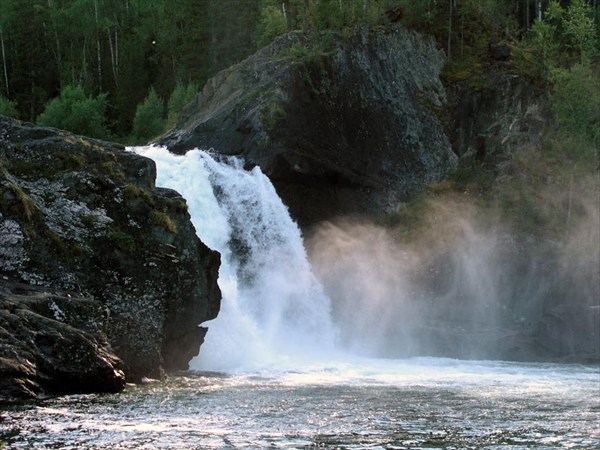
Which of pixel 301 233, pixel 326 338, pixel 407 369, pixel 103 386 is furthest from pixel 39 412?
pixel 301 233

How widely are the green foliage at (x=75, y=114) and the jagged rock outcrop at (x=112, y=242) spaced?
30.9 m

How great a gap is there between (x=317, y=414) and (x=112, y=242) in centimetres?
836

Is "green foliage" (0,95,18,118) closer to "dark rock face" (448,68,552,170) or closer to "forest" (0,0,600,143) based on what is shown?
"forest" (0,0,600,143)

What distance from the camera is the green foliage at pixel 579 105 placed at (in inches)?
1628

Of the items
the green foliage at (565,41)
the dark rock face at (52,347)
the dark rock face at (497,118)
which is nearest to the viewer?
the dark rock face at (52,347)

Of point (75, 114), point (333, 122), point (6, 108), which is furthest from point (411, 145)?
point (6, 108)

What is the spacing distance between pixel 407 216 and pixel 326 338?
8.80m

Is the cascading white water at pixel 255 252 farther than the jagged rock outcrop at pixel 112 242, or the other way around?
the cascading white water at pixel 255 252

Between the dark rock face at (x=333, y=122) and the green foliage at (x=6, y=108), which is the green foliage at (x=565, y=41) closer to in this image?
the dark rock face at (x=333, y=122)

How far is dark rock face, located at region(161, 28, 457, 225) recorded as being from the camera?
124 ft

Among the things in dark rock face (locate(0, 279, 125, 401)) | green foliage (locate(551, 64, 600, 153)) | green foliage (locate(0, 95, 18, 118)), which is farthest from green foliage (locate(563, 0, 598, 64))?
dark rock face (locate(0, 279, 125, 401))

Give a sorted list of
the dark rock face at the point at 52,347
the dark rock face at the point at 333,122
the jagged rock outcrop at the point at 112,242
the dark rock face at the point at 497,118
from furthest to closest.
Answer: the dark rock face at the point at 497,118
the dark rock face at the point at 333,122
the jagged rock outcrop at the point at 112,242
the dark rock face at the point at 52,347

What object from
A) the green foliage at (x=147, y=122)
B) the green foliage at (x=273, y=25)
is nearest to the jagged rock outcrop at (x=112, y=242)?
the green foliage at (x=273, y=25)

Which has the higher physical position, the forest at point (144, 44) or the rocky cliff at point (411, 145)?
the forest at point (144, 44)
